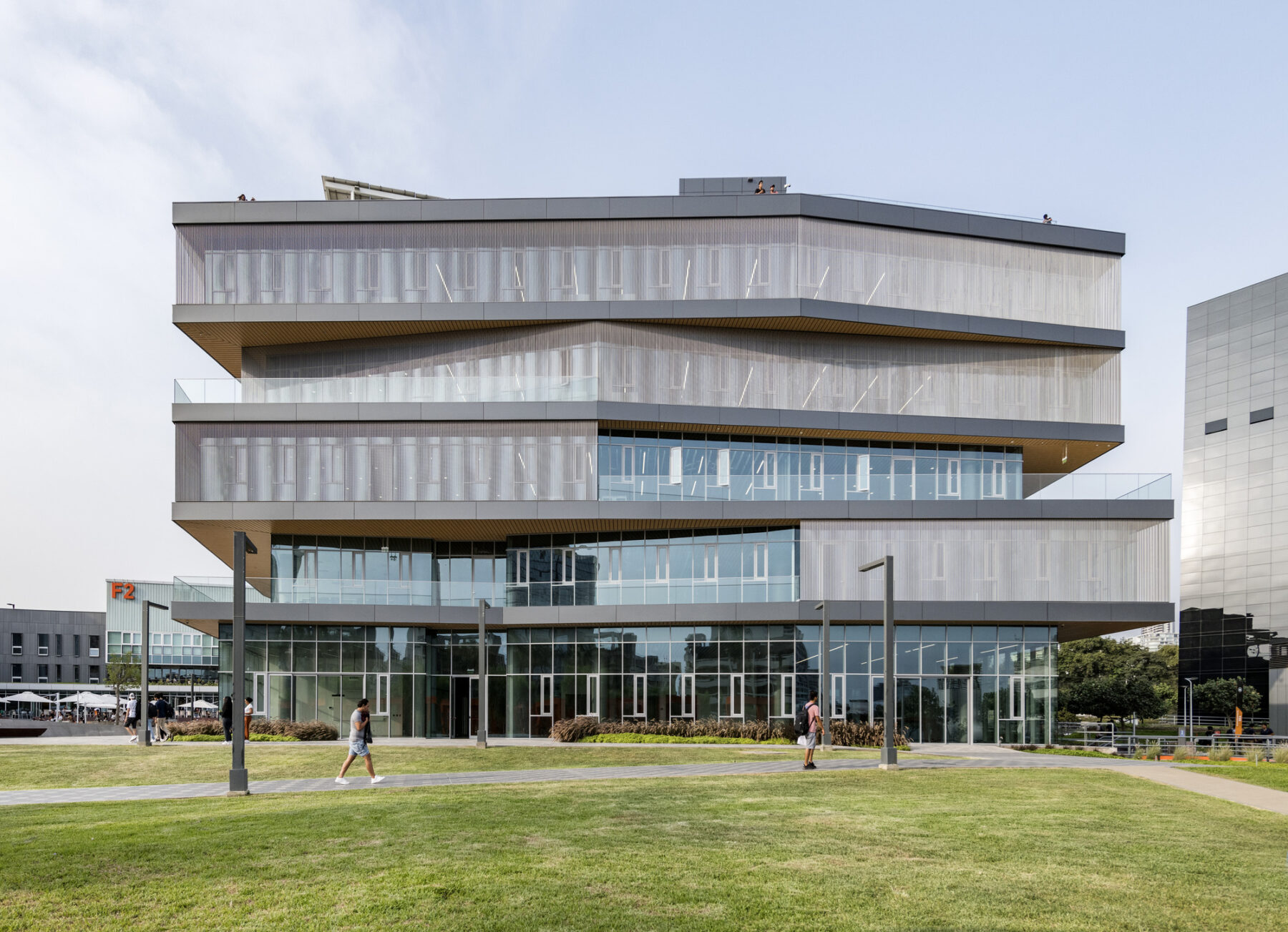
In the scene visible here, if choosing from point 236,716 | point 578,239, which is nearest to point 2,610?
point 578,239

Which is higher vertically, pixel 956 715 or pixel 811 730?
pixel 811 730

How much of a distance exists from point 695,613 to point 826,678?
8050 millimetres

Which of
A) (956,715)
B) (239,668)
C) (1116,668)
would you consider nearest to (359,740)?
(239,668)

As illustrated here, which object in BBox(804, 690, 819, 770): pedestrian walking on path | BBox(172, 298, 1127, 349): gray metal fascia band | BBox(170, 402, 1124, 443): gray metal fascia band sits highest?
BBox(172, 298, 1127, 349): gray metal fascia band

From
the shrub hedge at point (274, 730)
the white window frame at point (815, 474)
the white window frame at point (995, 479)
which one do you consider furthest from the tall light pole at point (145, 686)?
the white window frame at point (995, 479)

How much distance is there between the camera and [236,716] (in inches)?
737

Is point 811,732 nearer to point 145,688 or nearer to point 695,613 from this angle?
point 695,613

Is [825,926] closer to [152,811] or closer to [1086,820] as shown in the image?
[1086,820]

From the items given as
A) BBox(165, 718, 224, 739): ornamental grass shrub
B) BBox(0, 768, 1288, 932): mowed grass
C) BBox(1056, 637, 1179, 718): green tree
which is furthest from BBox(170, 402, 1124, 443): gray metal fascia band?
BBox(1056, 637, 1179, 718): green tree

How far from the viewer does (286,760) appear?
89.4 feet

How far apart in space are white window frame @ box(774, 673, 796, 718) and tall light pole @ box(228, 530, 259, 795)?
70.9ft

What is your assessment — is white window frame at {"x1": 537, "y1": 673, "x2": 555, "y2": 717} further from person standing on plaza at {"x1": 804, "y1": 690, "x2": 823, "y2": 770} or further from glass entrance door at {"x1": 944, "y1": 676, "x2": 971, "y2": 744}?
person standing on plaza at {"x1": 804, "y1": 690, "x2": 823, "y2": 770}

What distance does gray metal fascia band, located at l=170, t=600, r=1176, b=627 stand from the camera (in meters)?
37.7

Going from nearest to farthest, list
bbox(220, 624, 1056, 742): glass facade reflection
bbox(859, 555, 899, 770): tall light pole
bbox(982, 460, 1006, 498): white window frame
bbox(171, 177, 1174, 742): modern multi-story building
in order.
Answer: bbox(859, 555, 899, 770): tall light pole < bbox(220, 624, 1056, 742): glass facade reflection < bbox(171, 177, 1174, 742): modern multi-story building < bbox(982, 460, 1006, 498): white window frame
